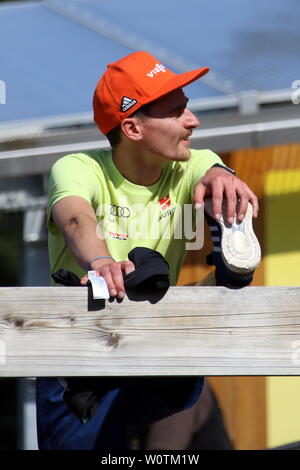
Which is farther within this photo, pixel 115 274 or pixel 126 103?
pixel 126 103

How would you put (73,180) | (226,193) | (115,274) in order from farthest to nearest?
(73,180) → (226,193) → (115,274)

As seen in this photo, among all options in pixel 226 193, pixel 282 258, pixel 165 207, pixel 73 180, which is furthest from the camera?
pixel 282 258

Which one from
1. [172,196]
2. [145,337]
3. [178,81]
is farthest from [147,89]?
[145,337]

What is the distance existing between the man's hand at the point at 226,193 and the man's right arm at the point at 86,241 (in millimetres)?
325

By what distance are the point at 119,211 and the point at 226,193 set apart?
2.07 ft

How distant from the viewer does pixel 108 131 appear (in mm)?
3254

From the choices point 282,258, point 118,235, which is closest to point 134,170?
point 118,235

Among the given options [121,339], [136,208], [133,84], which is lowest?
[121,339]

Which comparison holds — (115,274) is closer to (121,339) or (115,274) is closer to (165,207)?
(121,339)

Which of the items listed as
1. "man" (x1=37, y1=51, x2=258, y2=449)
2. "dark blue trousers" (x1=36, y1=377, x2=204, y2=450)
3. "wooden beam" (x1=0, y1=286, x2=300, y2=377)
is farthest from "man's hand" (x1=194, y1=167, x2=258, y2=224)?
"dark blue trousers" (x1=36, y1=377, x2=204, y2=450)

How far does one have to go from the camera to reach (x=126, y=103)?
10.2ft

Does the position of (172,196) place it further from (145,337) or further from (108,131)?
(145,337)

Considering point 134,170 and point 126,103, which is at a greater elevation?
point 126,103

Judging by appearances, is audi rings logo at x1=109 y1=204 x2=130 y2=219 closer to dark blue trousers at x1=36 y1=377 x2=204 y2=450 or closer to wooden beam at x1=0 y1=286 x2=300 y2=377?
dark blue trousers at x1=36 y1=377 x2=204 y2=450
